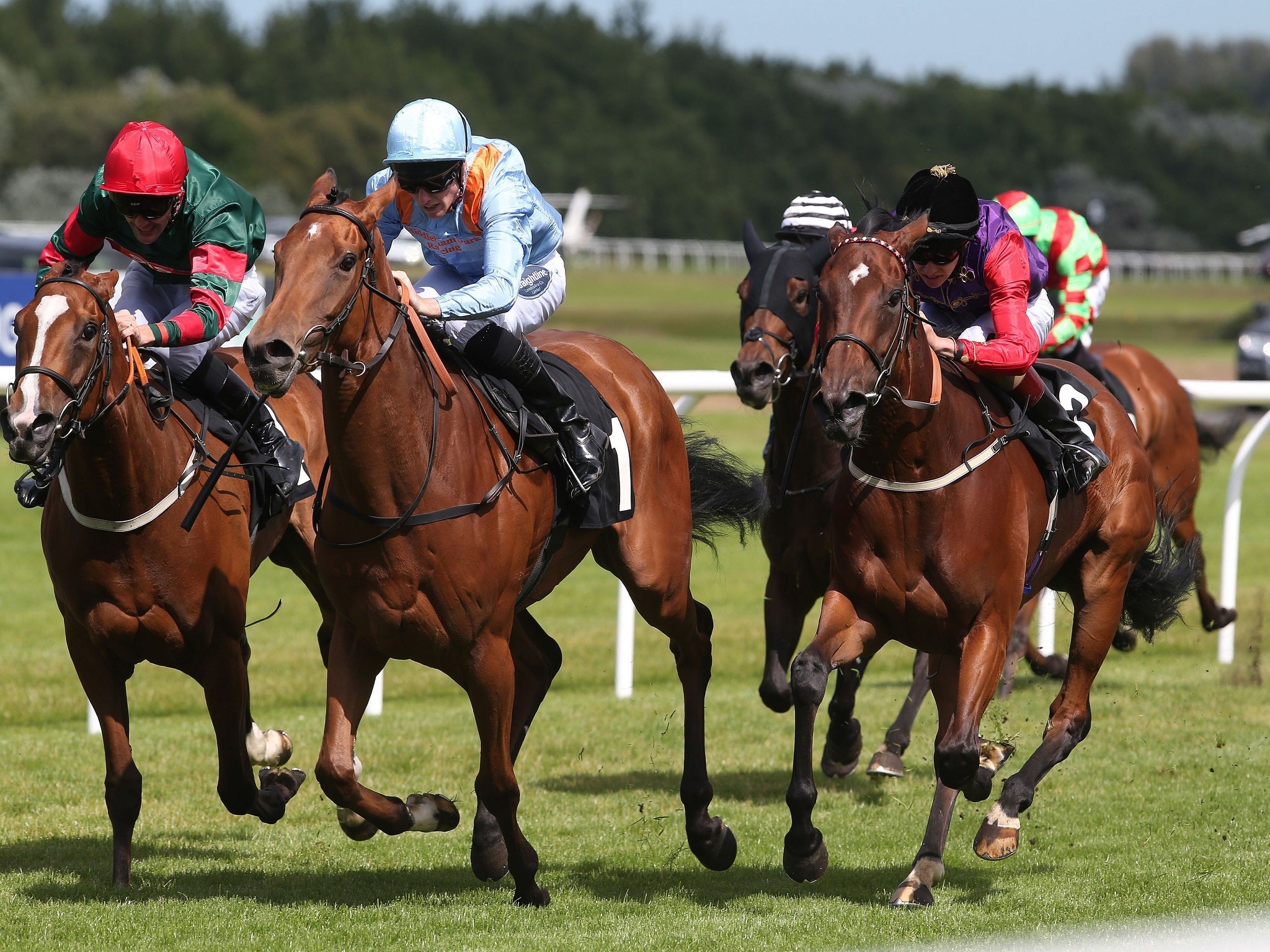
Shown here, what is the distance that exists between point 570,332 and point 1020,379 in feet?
5.37

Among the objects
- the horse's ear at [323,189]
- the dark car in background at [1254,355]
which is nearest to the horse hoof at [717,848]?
the horse's ear at [323,189]

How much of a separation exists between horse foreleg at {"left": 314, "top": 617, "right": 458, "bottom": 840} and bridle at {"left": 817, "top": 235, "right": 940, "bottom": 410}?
145 centimetres

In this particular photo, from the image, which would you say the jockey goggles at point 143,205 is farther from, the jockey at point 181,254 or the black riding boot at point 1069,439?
the black riding boot at point 1069,439

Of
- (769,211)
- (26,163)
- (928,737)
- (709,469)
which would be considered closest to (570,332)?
(709,469)

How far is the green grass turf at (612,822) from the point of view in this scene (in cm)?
453

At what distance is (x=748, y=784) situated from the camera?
646cm

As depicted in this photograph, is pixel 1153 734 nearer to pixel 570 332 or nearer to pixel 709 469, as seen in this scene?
pixel 709 469

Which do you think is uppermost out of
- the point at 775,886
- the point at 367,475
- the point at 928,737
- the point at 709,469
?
the point at 367,475

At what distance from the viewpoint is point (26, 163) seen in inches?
2392

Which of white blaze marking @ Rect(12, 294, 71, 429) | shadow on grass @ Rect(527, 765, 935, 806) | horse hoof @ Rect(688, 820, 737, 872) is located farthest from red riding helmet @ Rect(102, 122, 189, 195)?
shadow on grass @ Rect(527, 765, 935, 806)

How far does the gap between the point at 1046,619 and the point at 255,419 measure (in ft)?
15.8

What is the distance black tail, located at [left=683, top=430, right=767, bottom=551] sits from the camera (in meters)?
6.12

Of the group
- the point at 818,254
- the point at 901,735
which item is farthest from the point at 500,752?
the point at 901,735

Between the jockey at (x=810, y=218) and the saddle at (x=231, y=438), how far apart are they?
2019 millimetres
